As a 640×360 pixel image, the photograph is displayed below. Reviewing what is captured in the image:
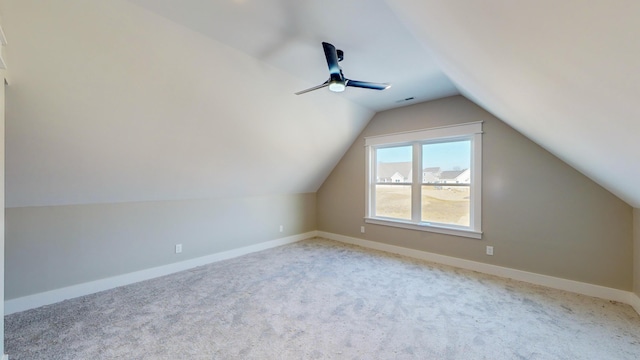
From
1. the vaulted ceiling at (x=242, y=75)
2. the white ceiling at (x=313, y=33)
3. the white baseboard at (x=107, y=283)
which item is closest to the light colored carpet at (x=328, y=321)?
the white baseboard at (x=107, y=283)

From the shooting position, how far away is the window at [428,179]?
379 cm

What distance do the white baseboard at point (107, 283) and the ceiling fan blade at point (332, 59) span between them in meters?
3.34

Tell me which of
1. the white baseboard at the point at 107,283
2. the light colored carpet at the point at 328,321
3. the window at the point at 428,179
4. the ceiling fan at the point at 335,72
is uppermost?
the ceiling fan at the point at 335,72

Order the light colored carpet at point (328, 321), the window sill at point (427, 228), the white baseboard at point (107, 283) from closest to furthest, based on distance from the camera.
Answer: the light colored carpet at point (328, 321), the white baseboard at point (107, 283), the window sill at point (427, 228)

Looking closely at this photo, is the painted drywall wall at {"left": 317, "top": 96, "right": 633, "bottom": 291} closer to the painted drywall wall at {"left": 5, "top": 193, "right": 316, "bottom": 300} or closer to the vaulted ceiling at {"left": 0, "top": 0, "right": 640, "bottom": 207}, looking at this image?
the vaulted ceiling at {"left": 0, "top": 0, "right": 640, "bottom": 207}

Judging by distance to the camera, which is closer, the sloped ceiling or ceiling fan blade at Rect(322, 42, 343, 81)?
the sloped ceiling

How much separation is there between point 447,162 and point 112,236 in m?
4.85

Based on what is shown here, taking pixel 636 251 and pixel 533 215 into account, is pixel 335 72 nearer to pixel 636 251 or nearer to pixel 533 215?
pixel 533 215

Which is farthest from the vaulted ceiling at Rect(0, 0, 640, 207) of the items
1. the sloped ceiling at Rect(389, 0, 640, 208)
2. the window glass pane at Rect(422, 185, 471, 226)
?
the window glass pane at Rect(422, 185, 471, 226)

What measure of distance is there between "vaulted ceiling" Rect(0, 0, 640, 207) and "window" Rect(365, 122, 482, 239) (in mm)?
867

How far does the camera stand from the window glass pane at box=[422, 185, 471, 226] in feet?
12.7

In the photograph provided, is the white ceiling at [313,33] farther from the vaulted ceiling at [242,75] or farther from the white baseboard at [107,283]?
the white baseboard at [107,283]

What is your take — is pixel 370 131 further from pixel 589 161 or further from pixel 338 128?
pixel 589 161

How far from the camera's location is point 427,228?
4.16 metres
